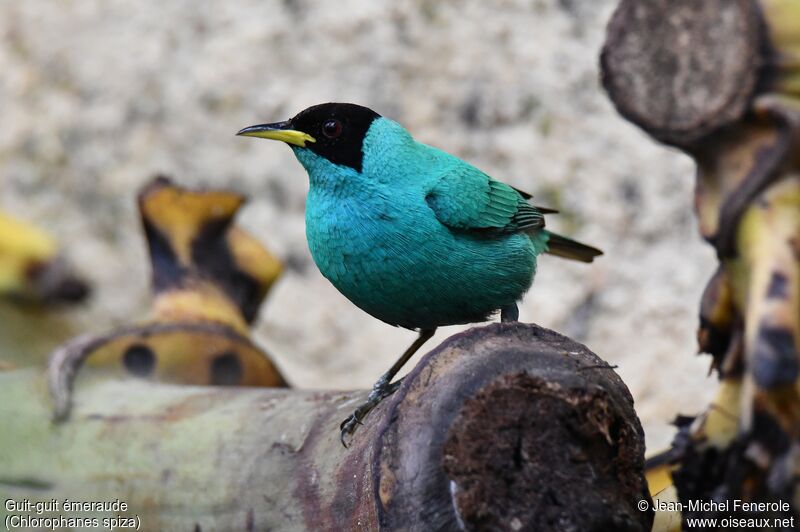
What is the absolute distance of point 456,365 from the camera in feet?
7.86

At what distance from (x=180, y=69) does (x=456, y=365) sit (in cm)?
521

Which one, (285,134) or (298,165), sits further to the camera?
(298,165)

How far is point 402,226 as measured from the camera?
128 inches

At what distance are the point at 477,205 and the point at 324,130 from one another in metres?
0.58

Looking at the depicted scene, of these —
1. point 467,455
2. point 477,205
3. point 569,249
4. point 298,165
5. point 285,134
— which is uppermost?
point 285,134

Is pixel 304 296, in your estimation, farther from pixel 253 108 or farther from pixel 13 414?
pixel 13 414

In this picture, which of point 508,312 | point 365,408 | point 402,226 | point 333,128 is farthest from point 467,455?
point 333,128

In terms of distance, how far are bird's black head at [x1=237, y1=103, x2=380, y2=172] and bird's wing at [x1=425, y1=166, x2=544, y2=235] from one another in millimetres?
335

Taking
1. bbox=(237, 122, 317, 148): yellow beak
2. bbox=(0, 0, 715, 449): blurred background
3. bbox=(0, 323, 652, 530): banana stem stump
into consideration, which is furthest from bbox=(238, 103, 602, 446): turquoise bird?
bbox=(0, 0, 715, 449): blurred background

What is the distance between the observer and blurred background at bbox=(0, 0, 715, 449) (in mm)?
5863

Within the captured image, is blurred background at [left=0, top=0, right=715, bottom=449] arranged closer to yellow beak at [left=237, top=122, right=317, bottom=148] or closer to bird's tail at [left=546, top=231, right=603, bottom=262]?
bird's tail at [left=546, top=231, right=603, bottom=262]

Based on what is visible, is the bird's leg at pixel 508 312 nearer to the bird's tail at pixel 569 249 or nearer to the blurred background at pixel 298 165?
the bird's tail at pixel 569 249

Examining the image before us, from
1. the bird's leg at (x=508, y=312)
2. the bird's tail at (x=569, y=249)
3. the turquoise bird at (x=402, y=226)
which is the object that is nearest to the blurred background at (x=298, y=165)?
the bird's tail at (x=569, y=249)

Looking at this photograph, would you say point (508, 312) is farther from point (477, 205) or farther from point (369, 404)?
point (369, 404)
